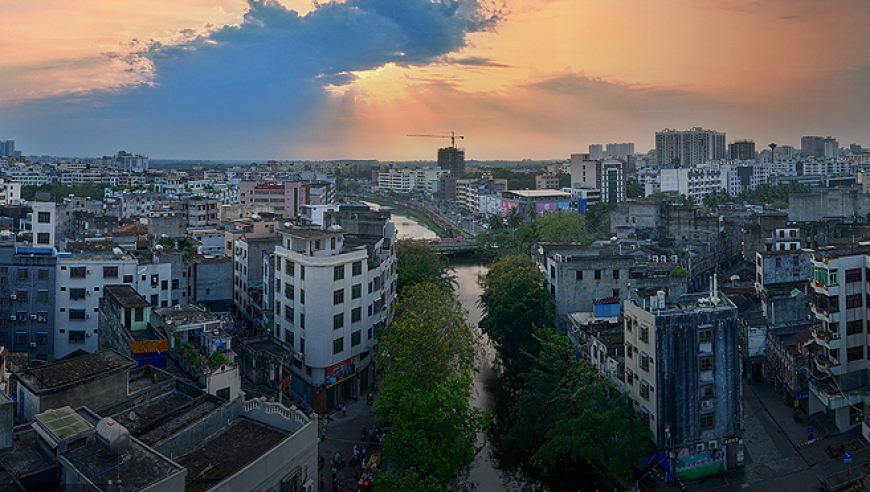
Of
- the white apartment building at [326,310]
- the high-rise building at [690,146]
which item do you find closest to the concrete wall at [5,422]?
the white apartment building at [326,310]

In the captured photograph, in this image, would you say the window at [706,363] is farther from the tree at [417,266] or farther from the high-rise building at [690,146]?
the high-rise building at [690,146]

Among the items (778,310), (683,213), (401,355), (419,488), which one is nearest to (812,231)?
(683,213)

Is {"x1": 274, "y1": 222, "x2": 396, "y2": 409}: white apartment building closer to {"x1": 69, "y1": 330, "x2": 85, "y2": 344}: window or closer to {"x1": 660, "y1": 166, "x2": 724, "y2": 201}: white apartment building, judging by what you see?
{"x1": 69, "y1": 330, "x2": 85, "y2": 344}: window

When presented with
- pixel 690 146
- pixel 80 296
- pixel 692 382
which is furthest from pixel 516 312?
pixel 690 146

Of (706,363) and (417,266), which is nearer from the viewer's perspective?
(706,363)

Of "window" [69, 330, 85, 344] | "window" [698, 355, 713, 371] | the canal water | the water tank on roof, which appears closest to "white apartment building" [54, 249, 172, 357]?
"window" [69, 330, 85, 344]

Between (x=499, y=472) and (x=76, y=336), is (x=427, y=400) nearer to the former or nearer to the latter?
(x=499, y=472)
